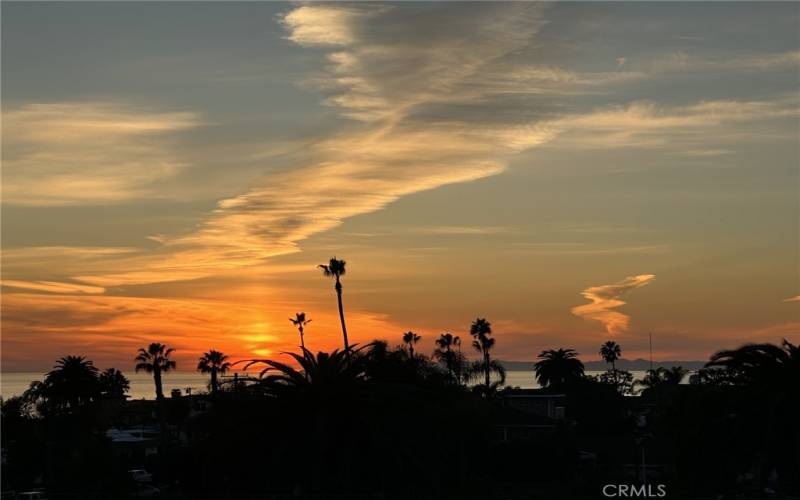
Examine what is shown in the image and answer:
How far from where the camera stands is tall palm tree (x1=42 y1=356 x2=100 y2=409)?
99.2 metres

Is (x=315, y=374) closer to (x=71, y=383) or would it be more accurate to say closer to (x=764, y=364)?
(x=764, y=364)

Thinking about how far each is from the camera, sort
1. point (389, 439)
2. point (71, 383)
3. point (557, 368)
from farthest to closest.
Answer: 1. point (557, 368)
2. point (71, 383)
3. point (389, 439)

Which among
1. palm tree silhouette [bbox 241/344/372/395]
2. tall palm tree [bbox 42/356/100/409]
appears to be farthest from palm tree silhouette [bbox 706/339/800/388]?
tall palm tree [bbox 42/356/100/409]

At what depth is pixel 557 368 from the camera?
482 ft

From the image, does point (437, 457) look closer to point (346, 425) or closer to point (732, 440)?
point (346, 425)

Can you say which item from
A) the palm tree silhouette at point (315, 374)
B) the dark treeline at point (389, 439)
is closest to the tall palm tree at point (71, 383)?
the dark treeline at point (389, 439)

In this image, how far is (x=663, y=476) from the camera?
244 ft

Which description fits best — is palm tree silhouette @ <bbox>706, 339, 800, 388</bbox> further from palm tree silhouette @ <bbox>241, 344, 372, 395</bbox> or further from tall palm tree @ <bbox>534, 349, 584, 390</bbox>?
tall palm tree @ <bbox>534, 349, 584, 390</bbox>

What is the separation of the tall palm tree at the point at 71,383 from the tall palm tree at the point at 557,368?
6856 centimetres

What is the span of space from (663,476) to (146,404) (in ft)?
406

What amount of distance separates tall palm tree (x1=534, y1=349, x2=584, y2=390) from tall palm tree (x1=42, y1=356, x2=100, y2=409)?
68.6 metres

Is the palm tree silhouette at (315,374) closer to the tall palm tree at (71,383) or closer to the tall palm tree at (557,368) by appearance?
the tall palm tree at (71,383)

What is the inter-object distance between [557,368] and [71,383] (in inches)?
2890

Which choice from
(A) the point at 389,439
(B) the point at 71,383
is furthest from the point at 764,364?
(B) the point at 71,383
